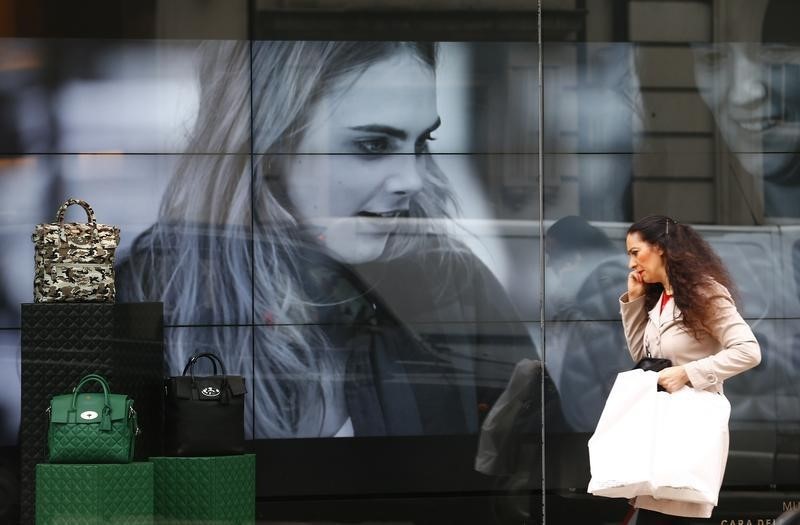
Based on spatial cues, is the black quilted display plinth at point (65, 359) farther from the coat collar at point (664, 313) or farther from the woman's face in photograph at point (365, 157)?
the coat collar at point (664, 313)

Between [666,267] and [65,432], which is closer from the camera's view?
[666,267]

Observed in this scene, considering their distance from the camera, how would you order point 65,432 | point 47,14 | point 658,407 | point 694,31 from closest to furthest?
1. point 658,407
2. point 65,432
3. point 47,14
4. point 694,31

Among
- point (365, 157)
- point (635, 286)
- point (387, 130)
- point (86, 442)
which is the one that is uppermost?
point (387, 130)

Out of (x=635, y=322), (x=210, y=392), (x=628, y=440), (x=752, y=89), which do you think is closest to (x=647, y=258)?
(x=635, y=322)

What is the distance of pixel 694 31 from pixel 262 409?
3.60m

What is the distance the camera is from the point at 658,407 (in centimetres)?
512

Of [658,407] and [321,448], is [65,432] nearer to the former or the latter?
[321,448]

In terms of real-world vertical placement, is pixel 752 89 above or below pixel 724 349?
above

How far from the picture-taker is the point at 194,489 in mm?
6832

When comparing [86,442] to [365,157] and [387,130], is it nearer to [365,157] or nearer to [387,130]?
[365,157]

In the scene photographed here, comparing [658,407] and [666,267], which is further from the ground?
[666,267]

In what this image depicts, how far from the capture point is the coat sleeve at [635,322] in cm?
559

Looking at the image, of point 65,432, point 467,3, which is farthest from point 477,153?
point 65,432

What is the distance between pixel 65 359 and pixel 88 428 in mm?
529
